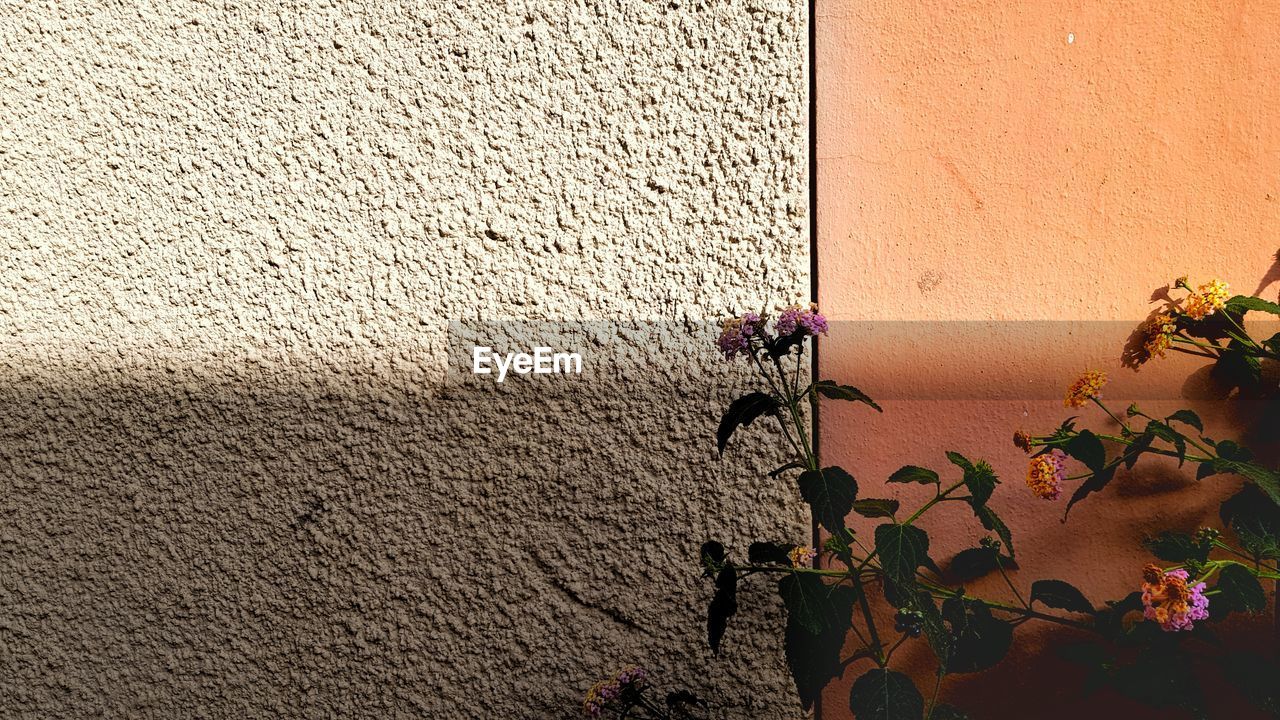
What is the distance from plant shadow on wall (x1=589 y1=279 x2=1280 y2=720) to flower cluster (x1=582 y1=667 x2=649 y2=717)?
19 centimetres

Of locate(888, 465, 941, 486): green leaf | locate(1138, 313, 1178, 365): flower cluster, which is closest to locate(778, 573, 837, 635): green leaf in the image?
locate(888, 465, 941, 486): green leaf

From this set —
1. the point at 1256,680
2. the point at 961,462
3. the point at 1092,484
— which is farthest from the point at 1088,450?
the point at 1256,680

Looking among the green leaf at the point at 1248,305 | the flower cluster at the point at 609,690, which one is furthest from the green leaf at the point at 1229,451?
the flower cluster at the point at 609,690

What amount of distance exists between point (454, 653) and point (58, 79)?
4.14ft

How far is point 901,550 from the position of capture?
1.00 m

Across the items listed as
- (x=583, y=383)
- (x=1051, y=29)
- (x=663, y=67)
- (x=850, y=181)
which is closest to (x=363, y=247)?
(x=583, y=383)

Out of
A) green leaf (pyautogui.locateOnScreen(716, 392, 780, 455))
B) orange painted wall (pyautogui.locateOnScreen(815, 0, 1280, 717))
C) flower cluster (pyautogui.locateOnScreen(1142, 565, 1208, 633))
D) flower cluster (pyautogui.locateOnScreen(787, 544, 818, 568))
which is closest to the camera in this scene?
flower cluster (pyautogui.locateOnScreen(1142, 565, 1208, 633))

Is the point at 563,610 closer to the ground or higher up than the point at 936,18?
closer to the ground

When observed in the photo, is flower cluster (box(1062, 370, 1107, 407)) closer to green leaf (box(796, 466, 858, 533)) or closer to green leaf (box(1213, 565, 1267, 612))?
green leaf (box(1213, 565, 1267, 612))

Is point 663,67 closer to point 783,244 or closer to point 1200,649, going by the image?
point 783,244

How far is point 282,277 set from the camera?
1.35m

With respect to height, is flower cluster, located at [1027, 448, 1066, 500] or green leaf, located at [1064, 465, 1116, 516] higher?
flower cluster, located at [1027, 448, 1066, 500]

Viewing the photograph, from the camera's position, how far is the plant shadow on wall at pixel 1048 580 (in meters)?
1.02

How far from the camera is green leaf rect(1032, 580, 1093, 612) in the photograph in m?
1.14
